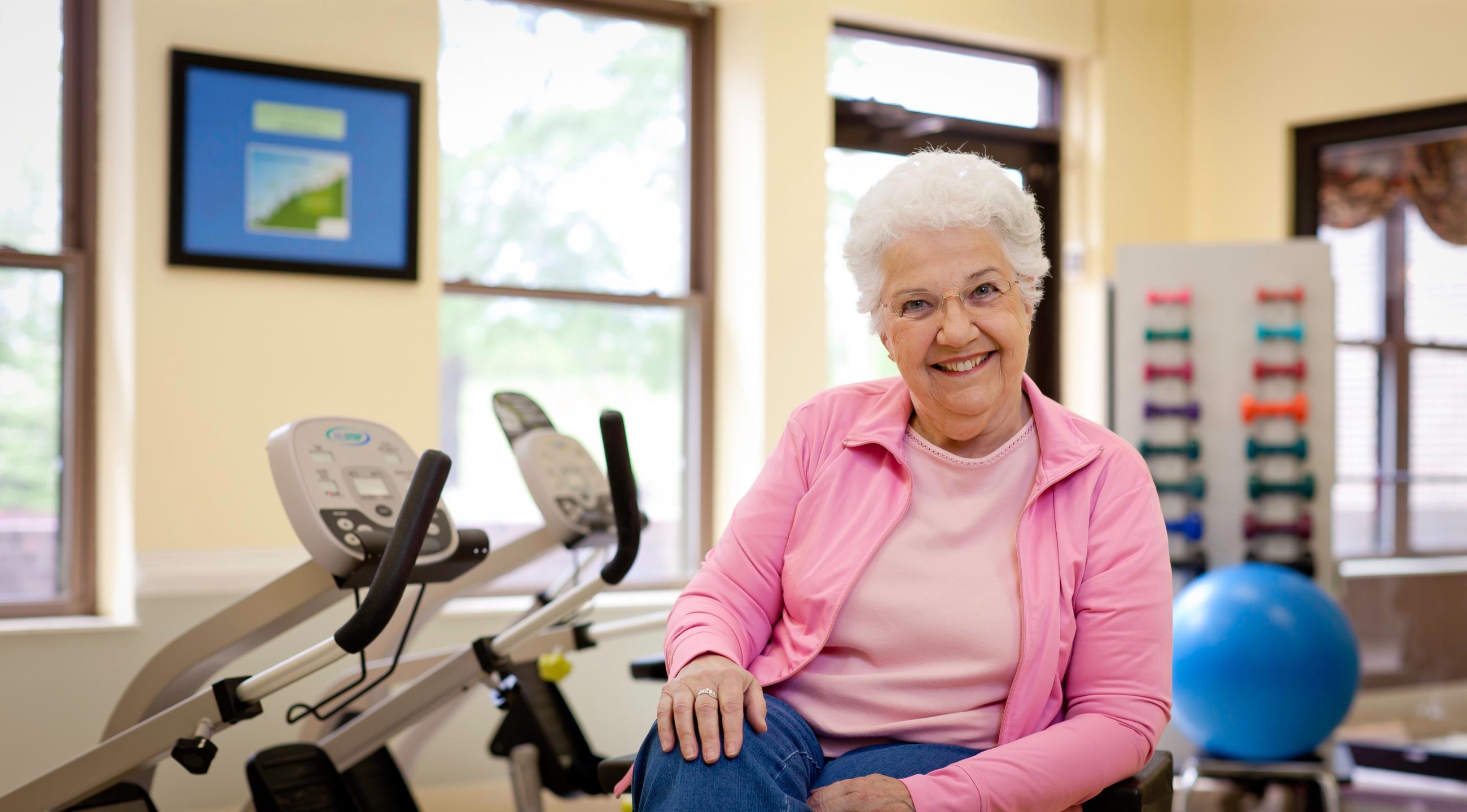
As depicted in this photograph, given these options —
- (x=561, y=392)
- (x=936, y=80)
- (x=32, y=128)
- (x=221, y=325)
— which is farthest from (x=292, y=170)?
(x=936, y=80)

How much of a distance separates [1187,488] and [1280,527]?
0.30 metres

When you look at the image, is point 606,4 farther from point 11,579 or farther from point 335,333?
point 11,579

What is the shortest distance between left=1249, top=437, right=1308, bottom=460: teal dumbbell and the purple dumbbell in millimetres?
188

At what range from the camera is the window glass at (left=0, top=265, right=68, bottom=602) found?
10.7 ft

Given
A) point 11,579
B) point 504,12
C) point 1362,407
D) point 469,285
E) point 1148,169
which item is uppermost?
point 504,12

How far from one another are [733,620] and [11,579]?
2567 millimetres

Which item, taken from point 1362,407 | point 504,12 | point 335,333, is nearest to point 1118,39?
point 1362,407

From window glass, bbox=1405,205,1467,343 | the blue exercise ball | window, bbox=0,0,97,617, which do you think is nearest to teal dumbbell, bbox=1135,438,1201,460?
the blue exercise ball

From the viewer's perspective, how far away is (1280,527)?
3875 millimetres

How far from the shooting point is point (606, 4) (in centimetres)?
402

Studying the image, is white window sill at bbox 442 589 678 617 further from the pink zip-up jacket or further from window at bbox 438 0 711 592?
the pink zip-up jacket

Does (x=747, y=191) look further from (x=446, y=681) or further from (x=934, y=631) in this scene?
(x=934, y=631)

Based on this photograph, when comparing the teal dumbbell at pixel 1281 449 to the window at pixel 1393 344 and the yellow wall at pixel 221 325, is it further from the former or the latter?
the yellow wall at pixel 221 325

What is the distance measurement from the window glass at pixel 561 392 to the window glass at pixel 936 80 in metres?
1.09
